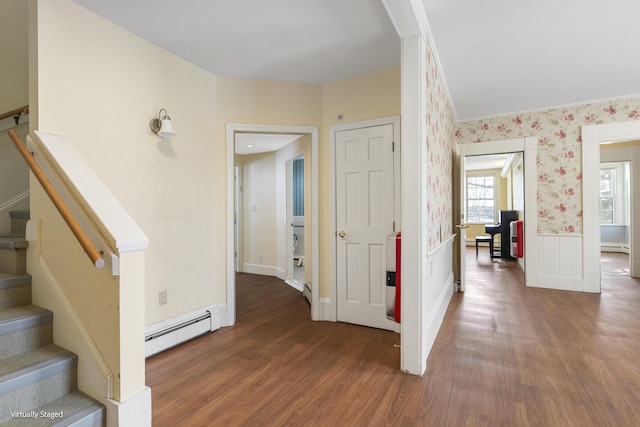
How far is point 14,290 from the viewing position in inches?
73.7

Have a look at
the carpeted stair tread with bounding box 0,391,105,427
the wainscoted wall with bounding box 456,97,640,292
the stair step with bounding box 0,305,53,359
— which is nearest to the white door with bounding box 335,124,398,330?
the carpeted stair tread with bounding box 0,391,105,427

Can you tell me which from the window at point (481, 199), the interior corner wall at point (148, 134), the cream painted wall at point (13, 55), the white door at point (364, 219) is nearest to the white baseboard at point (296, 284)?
the white door at point (364, 219)

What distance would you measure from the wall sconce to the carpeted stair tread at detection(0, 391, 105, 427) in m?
1.85

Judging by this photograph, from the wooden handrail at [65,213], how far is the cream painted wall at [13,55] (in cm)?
112

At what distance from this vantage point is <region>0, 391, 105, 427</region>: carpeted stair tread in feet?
4.50

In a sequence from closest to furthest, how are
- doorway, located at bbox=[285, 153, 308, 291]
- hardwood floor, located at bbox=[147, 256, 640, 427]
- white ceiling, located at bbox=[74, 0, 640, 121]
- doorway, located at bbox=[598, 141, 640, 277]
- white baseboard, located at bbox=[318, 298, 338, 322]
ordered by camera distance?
hardwood floor, located at bbox=[147, 256, 640, 427] → white ceiling, located at bbox=[74, 0, 640, 121] → white baseboard, located at bbox=[318, 298, 338, 322] → doorway, located at bbox=[285, 153, 308, 291] → doorway, located at bbox=[598, 141, 640, 277]

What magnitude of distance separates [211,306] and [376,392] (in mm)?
1792

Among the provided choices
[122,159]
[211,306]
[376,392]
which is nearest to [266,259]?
[211,306]

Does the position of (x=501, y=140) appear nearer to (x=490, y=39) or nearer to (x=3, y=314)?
(x=490, y=39)

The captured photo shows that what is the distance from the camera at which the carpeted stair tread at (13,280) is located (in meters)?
1.83

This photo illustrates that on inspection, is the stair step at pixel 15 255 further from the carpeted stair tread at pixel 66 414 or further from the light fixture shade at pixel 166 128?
the light fixture shade at pixel 166 128

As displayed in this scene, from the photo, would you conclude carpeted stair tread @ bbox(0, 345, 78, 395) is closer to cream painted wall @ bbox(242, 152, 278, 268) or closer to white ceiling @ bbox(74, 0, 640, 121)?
white ceiling @ bbox(74, 0, 640, 121)

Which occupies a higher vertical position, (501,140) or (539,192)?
(501,140)

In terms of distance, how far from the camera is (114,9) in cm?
216
